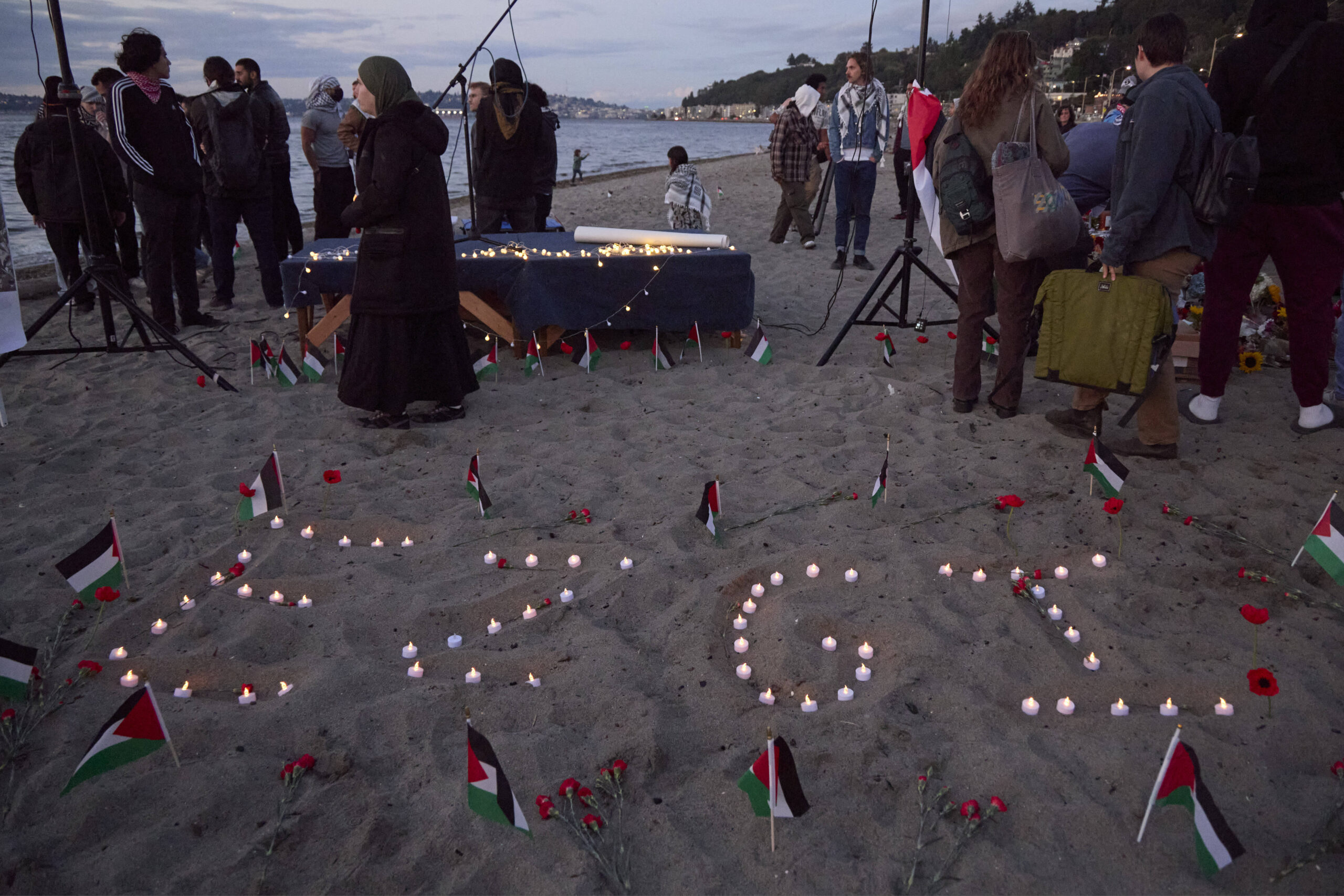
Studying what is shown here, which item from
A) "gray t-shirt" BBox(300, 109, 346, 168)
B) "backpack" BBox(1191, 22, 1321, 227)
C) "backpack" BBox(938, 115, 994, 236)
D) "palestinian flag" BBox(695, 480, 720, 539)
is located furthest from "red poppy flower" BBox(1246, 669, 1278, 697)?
"gray t-shirt" BBox(300, 109, 346, 168)

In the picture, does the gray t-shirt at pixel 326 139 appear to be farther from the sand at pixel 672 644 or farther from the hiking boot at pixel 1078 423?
the hiking boot at pixel 1078 423

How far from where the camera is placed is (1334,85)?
349 cm

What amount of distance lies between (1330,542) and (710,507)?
1.85 m

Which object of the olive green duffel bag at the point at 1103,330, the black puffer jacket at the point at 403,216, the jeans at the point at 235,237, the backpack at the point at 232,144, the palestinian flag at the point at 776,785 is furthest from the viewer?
the jeans at the point at 235,237

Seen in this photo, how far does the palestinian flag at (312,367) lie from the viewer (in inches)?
197

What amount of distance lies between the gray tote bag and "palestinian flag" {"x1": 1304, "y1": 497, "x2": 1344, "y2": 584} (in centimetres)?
173

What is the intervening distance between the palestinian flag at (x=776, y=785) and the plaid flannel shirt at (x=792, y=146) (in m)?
7.94

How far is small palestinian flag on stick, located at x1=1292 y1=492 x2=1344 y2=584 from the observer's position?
7.66 ft

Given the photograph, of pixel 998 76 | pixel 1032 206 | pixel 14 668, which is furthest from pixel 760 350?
pixel 14 668

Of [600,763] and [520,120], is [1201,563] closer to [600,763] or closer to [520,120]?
[600,763]

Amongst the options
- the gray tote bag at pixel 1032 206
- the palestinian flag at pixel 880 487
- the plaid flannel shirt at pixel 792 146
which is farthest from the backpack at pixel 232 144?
the palestinian flag at pixel 880 487

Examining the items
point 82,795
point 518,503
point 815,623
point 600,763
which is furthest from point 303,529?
point 815,623

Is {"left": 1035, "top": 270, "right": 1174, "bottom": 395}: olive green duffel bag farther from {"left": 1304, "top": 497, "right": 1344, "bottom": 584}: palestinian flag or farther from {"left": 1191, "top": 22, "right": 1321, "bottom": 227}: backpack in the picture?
{"left": 1304, "top": 497, "right": 1344, "bottom": 584}: palestinian flag

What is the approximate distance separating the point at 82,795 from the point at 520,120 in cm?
551
